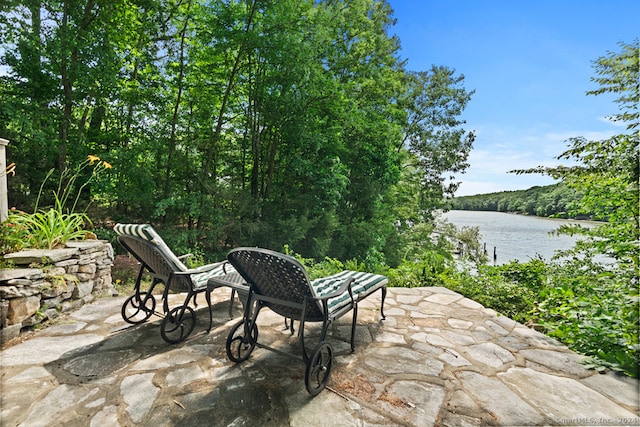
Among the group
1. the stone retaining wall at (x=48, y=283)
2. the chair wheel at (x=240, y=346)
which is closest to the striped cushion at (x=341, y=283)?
the chair wheel at (x=240, y=346)

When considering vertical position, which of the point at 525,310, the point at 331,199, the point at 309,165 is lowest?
the point at 525,310

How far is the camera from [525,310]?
3658mm

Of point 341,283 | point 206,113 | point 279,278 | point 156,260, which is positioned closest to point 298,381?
point 279,278

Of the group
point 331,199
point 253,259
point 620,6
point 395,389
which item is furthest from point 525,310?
point 331,199

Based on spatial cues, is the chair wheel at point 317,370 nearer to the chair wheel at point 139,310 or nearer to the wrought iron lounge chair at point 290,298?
the wrought iron lounge chair at point 290,298

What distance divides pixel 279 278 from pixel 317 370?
0.66 meters

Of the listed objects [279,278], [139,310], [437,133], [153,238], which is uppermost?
[437,133]

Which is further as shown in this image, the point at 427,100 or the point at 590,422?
the point at 427,100

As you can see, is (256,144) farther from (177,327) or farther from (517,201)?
(517,201)

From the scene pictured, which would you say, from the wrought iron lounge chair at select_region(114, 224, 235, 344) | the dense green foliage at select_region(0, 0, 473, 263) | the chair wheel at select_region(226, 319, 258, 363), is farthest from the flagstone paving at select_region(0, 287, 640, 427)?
the dense green foliage at select_region(0, 0, 473, 263)

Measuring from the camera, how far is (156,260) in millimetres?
2637

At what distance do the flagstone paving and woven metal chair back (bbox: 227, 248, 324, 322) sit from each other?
47 cm

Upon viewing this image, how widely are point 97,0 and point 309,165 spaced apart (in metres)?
5.21

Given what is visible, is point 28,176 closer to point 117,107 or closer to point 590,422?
point 117,107
